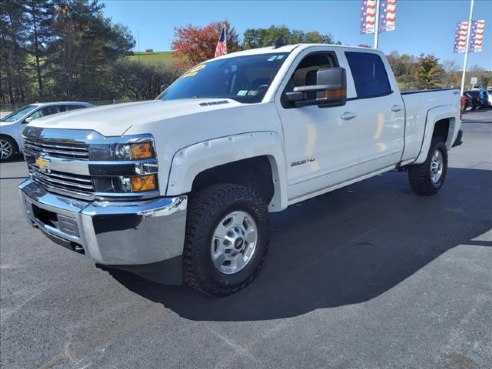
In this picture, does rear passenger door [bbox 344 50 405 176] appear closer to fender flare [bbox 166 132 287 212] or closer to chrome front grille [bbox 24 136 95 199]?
fender flare [bbox 166 132 287 212]

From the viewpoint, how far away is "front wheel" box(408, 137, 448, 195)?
245 inches

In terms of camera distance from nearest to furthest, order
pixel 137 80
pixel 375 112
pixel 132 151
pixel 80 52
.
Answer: pixel 132 151 < pixel 375 112 < pixel 80 52 < pixel 137 80

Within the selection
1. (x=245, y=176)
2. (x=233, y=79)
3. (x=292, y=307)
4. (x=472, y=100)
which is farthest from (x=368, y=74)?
(x=472, y=100)

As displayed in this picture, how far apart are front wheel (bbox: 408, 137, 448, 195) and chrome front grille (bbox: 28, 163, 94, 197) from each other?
4775mm

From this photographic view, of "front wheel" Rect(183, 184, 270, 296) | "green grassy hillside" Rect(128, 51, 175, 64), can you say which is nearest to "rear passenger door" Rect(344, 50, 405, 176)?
"front wheel" Rect(183, 184, 270, 296)

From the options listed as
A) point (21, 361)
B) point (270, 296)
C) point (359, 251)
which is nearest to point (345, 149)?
point (359, 251)

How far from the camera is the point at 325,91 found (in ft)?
12.1

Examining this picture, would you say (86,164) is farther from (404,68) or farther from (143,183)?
(404,68)

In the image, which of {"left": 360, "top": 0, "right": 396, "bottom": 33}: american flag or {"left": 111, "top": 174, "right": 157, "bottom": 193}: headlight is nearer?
{"left": 111, "top": 174, "right": 157, "bottom": 193}: headlight

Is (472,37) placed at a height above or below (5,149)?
above

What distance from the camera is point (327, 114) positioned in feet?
13.8

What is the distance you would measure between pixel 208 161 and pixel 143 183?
0.51 meters

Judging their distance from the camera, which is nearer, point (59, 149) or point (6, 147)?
point (59, 149)

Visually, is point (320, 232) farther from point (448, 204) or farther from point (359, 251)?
point (448, 204)
